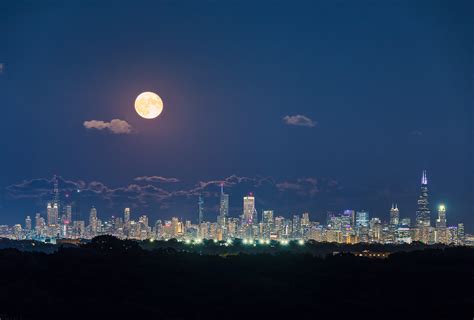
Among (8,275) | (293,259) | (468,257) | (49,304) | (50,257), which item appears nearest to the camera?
(49,304)

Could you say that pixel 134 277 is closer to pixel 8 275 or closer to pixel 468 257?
pixel 8 275

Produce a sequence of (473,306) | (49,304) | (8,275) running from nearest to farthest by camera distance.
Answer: (49,304)
(473,306)
(8,275)

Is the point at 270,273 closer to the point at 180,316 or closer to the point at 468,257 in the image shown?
the point at 180,316

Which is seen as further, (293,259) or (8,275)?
(293,259)

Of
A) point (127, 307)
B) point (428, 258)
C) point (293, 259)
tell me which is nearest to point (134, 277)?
point (127, 307)

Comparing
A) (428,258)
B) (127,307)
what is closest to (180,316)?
(127,307)

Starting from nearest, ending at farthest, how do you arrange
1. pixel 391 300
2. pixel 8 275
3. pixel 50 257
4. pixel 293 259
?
1. pixel 391 300
2. pixel 8 275
3. pixel 50 257
4. pixel 293 259
